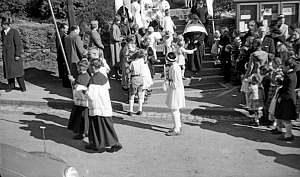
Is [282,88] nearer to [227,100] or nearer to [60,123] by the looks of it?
[227,100]

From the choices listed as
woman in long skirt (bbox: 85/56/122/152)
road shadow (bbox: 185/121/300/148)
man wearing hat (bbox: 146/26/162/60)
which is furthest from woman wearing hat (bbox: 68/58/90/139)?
man wearing hat (bbox: 146/26/162/60)

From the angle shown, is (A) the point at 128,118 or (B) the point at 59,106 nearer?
(A) the point at 128,118

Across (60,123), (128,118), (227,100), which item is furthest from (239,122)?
(60,123)

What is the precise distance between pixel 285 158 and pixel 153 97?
5281 mm

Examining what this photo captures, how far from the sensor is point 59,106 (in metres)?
13.1

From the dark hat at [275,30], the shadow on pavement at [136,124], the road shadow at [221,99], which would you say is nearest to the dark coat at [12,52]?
the shadow on pavement at [136,124]

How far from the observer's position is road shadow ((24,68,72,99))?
14.3 metres

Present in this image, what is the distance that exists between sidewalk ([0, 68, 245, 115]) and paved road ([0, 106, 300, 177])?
316 mm

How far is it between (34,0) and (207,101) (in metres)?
10.1

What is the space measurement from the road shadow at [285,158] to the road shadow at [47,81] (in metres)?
6.29

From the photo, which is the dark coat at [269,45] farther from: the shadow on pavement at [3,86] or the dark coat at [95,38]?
the shadow on pavement at [3,86]

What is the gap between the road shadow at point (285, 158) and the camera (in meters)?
8.67

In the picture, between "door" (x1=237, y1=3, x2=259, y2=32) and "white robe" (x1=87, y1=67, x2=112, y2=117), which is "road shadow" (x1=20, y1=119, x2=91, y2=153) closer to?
"white robe" (x1=87, y1=67, x2=112, y2=117)

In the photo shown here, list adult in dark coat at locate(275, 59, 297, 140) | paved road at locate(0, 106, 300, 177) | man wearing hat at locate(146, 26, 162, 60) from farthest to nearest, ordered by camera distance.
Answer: man wearing hat at locate(146, 26, 162, 60) < adult in dark coat at locate(275, 59, 297, 140) < paved road at locate(0, 106, 300, 177)
